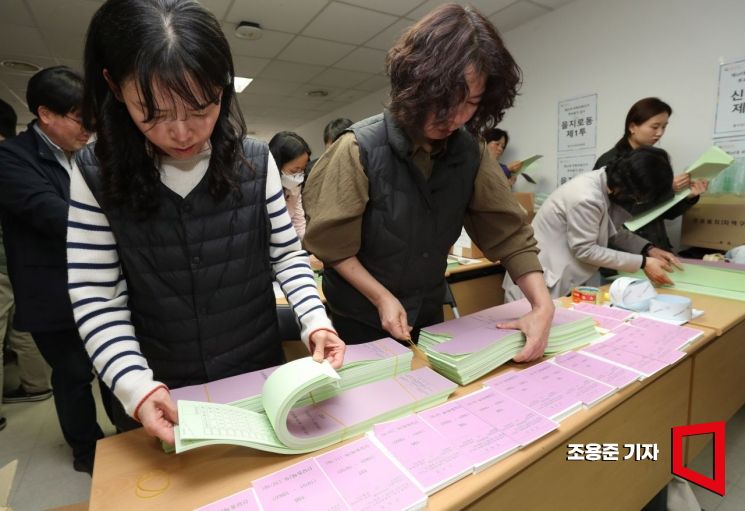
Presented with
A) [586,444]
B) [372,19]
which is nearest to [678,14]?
[372,19]

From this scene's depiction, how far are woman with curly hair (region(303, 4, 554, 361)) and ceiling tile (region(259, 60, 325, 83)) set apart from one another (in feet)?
12.5

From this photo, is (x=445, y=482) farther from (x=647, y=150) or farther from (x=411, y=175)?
(x=647, y=150)

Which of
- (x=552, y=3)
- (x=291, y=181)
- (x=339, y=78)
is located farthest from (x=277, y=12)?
(x=552, y=3)

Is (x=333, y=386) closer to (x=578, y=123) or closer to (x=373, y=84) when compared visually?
(x=578, y=123)

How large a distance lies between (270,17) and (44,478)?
10.7 feet

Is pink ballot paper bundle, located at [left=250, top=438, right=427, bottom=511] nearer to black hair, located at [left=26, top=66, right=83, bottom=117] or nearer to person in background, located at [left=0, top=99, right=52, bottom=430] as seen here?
black hair, located at [left=26, top=66, right=83, bottom=117]

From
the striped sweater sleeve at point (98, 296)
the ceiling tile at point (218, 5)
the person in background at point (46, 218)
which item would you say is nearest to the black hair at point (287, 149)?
the person in background at point (46, 218)

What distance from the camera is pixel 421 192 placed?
1.04m

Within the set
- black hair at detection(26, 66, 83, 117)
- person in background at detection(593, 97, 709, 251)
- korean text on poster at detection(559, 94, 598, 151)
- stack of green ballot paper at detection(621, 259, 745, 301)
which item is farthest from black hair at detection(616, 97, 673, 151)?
black hair at detection(26, 66, 83, 117)

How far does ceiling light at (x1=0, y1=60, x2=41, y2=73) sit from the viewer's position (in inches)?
154

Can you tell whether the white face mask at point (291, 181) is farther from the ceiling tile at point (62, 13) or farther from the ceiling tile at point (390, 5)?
the ceiling tile at point (62, 13)

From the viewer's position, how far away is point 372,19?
3.29 m

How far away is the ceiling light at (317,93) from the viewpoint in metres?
5.50

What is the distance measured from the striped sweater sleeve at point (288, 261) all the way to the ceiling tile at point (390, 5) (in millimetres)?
2695
